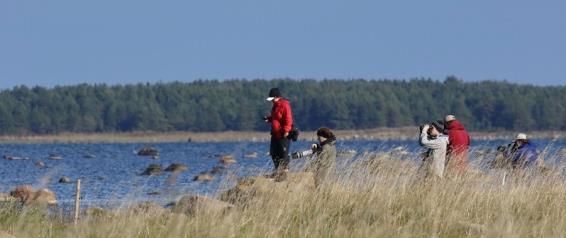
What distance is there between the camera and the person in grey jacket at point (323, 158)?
18.8 meters

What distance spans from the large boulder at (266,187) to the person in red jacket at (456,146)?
7.46 ft

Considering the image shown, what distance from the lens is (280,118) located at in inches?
850

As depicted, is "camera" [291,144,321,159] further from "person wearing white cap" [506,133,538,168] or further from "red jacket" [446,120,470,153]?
"person wearing white cap" [506,133,538,168]

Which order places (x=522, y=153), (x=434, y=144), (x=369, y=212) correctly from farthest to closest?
(x=522, y=153)
(x=434, y=144)
(x=369, y=212)

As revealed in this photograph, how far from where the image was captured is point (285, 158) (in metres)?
21.3

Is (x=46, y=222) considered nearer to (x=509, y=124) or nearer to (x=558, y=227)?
(x=558, y=227)

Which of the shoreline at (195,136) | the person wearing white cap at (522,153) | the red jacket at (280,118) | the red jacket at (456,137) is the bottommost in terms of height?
the shoreline at (195,136)

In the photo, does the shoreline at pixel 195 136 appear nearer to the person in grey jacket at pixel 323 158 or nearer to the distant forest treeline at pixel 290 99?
the distant forest treeline at pixel 290 99

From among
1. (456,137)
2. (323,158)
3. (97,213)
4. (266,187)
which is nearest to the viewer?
(97,213)

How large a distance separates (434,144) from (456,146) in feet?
2.26

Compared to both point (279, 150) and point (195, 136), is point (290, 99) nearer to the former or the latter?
point (195, 136)

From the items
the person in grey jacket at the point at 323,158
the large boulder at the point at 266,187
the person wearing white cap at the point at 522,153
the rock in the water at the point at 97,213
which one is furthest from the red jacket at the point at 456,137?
the rock in the water at the point at 97,213

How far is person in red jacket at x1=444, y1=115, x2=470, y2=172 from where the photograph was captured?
65.7ft

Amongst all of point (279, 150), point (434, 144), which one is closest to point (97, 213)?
point (279, 150)
